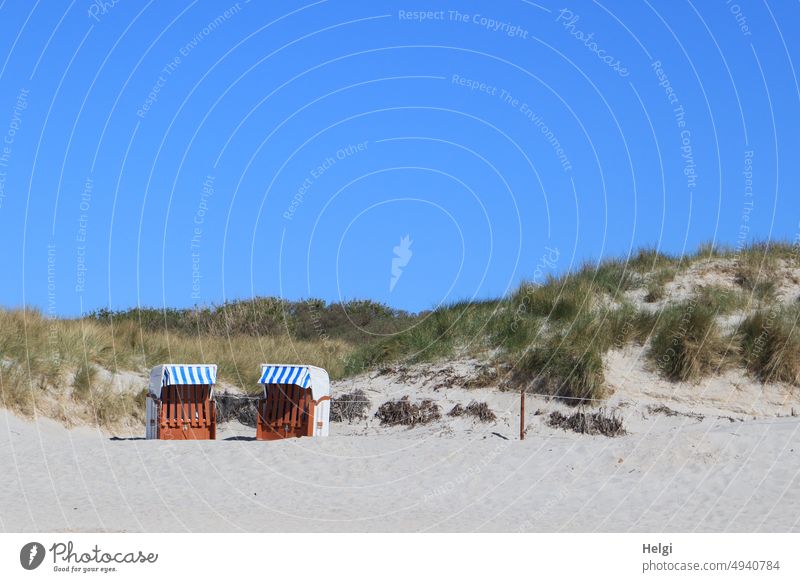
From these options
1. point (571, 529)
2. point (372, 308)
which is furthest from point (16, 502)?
point (372, 308)

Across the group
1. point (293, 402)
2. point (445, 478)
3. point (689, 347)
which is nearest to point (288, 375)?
point (293, 402)

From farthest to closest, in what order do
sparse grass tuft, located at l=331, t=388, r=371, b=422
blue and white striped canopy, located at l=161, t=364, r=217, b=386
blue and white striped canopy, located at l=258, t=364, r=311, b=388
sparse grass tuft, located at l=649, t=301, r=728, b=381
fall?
sparse grass tuft, located at l=331, t=388, r=371, b=422 → sparse grass tuft, located at l=649, t=301, r=728, b=381 → blue and white striped canopy, located at l=161, t=364, r=217, b=386 → blue and white striped canopy, located at l=258, t=364, r=311, b=388

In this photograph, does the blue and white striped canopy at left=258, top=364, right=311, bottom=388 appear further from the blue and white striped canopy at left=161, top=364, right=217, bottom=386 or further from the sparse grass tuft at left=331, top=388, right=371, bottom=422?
the sparse grass tuft at left=331, top=388, right=371, bottom=422

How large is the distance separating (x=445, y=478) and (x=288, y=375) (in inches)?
174

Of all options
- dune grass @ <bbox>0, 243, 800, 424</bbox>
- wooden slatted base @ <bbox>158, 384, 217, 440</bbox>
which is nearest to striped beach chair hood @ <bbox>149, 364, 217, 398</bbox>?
wooden slatted base @ <bbox>158, 384, 217, 440</bbox>

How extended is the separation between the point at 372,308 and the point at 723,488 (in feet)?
91.7

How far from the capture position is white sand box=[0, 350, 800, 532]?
1440 centimetres

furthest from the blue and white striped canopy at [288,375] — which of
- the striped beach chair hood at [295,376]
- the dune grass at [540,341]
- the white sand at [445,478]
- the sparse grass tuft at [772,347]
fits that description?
the sparse grass tuft at [772,347]

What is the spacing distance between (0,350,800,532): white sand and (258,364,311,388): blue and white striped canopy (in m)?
1.41

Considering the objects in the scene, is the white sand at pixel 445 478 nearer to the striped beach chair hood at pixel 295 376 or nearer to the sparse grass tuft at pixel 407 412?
the sparse grass tuft at pixel 407 412

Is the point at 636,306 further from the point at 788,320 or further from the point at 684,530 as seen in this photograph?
the point at 684,530

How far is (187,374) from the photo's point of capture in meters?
20.5

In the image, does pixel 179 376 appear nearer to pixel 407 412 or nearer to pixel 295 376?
pixel 295 376

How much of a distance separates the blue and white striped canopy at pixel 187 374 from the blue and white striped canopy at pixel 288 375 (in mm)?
1189
